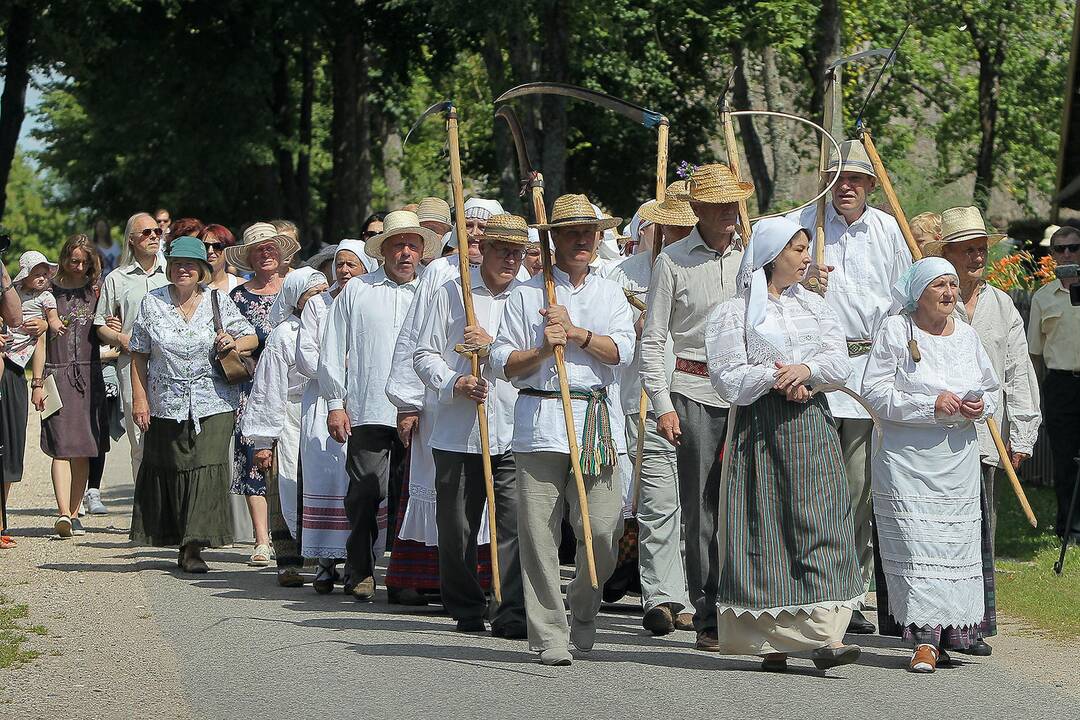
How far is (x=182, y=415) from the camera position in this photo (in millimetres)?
11461

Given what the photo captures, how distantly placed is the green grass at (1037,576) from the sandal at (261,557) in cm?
468

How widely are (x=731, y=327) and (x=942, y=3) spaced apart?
29087 mm

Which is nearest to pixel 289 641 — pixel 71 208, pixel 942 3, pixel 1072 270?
pixel 1072 270

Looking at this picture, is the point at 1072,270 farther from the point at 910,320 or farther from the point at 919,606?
the point at 919,606

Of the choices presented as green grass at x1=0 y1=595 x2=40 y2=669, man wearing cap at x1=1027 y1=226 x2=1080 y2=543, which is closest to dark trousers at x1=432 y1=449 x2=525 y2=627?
green grass at x1=0 y1=595 x2=40 y2=669

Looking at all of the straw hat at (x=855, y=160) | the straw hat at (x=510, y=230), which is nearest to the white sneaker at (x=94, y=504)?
the straw hat at (x=510, y=230)

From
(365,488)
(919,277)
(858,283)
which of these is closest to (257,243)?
(365,488)

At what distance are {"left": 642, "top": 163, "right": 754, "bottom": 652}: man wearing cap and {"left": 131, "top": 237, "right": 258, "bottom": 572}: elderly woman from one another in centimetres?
376

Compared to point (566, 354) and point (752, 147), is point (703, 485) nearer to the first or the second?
point (566, 354)

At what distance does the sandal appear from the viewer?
1205 centimetres

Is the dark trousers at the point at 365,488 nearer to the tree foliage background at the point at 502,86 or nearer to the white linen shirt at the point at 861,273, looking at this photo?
the white linen shirt at the point at 861,273

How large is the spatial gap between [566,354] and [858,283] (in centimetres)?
179

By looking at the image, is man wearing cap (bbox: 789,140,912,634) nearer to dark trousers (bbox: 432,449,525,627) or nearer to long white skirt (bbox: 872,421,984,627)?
long white skirt (bbox: 872,421,984,627)

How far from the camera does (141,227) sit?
1369 centimetres
